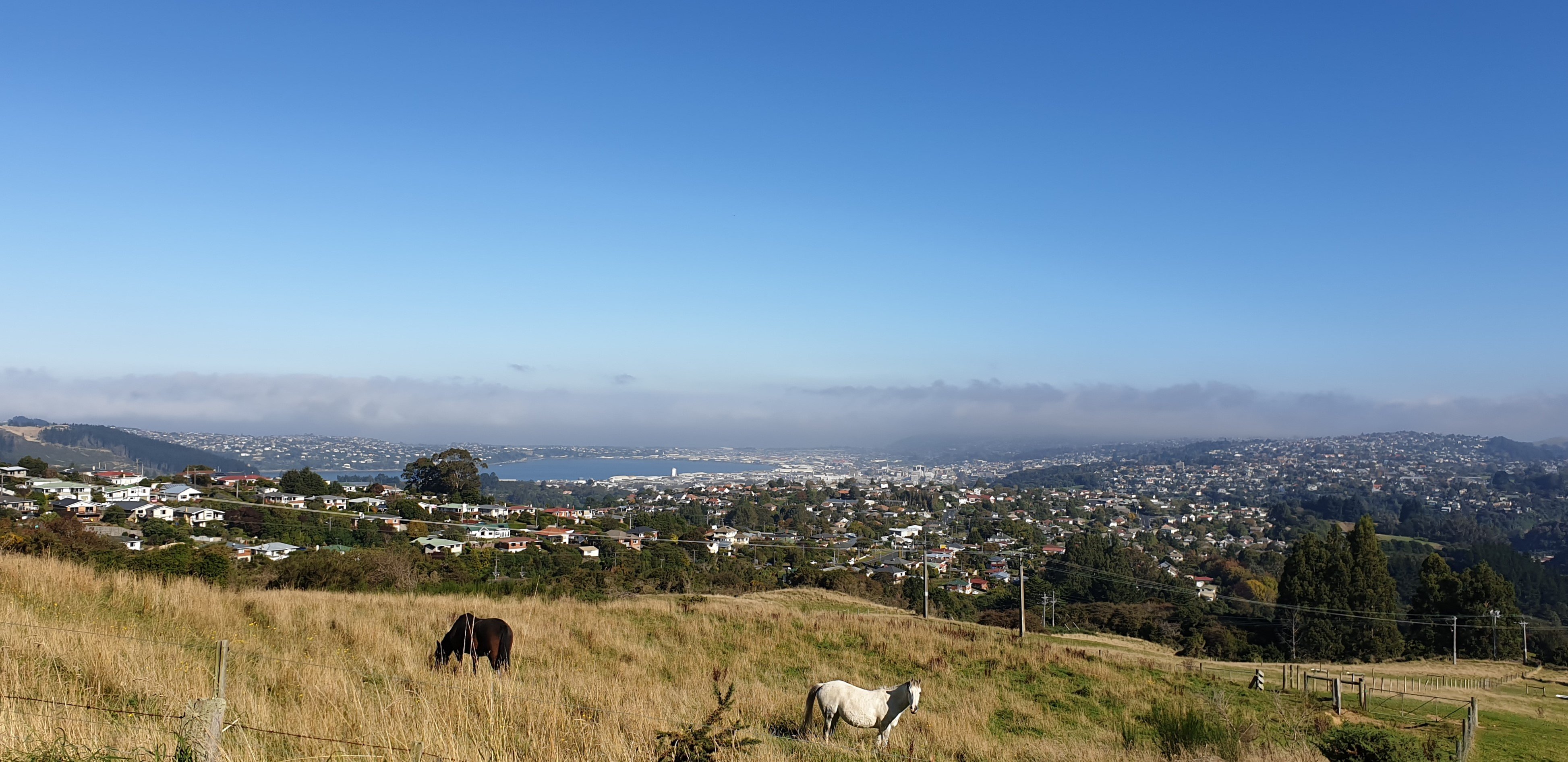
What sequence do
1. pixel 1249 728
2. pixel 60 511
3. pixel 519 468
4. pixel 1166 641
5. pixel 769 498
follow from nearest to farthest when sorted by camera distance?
pixel 1249 728 < pixel 60 511 < pixel 1166 641 < pixel 769 498 < pixel 519 468

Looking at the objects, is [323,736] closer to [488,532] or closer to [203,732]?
[203,732]

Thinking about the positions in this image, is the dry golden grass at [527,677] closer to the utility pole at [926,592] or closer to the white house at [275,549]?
the utility pole at [926,592]

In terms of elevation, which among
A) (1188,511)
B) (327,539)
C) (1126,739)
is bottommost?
(1188,511)

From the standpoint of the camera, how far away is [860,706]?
805 centimetres

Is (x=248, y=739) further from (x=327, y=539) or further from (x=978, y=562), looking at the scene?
(x=978, y=562)

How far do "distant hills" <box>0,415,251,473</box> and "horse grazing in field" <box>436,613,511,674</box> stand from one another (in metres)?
109

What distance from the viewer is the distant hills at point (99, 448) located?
335 ft

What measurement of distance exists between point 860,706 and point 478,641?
15.3 feet

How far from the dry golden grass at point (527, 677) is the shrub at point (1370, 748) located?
8.4 inches

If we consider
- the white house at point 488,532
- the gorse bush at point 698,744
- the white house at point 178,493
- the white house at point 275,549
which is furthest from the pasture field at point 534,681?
the white house at point 178,493

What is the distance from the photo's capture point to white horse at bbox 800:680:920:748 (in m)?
8.00

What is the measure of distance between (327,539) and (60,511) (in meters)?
11.0

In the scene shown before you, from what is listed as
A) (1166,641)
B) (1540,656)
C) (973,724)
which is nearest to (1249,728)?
(973,724)

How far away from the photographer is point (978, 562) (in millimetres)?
70312
